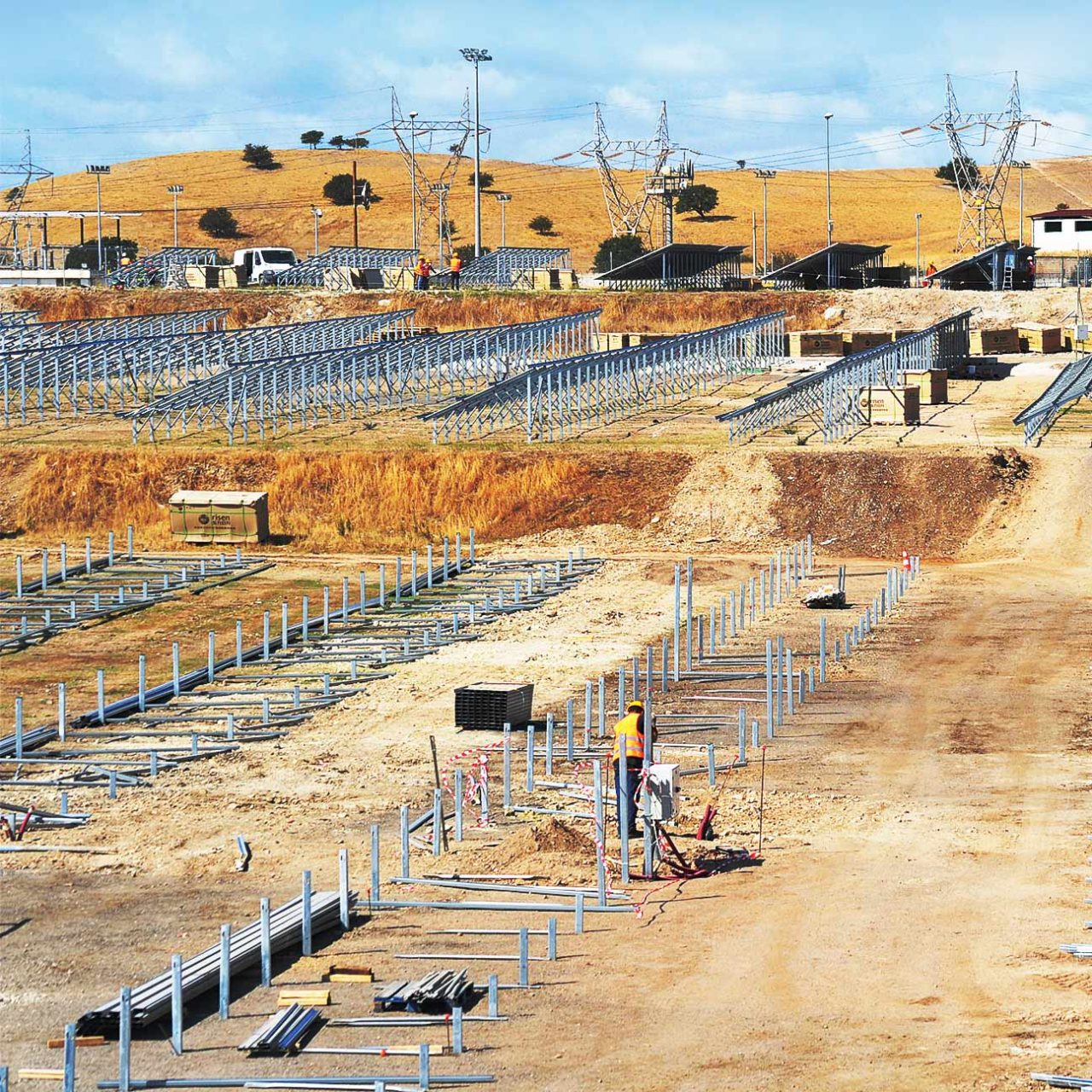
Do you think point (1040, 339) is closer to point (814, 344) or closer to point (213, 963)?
point (814, 344)

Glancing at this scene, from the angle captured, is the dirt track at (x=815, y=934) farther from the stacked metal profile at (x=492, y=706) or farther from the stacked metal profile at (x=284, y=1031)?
the stacked metal profile at (x=492, y=706)

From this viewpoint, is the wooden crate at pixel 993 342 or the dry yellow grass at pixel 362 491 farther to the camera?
the wooden crate at pixel 993 342

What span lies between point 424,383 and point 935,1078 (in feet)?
180

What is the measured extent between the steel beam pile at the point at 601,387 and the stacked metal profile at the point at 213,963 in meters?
34.2

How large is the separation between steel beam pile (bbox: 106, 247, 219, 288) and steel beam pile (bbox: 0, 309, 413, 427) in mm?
23911

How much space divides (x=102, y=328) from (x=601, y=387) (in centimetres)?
2585

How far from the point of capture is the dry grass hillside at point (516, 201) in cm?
14362

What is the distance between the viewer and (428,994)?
639 inches

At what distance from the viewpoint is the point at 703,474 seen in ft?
163

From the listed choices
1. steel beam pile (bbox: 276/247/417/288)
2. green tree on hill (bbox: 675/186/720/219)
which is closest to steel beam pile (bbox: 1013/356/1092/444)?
steel beam pile (bbox: 276/247/417/288)

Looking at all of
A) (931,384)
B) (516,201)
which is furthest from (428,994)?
(516,201)

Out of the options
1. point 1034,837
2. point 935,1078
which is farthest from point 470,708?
point 935,1078

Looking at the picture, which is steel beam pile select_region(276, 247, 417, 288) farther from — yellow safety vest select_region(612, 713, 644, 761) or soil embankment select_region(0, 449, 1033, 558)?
yellow safety vest select_region(612, 713, 644, 761)

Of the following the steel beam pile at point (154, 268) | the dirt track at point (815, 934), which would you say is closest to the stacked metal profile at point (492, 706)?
the dirt track at point (815, 934)
